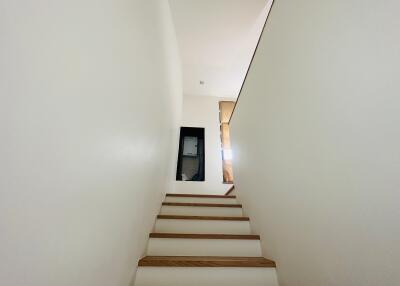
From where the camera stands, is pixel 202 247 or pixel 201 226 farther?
pixel 201 226

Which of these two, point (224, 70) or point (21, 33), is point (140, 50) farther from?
point (224, 70)

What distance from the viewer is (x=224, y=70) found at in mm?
4391

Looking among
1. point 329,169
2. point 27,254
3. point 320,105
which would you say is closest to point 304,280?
point 329,169

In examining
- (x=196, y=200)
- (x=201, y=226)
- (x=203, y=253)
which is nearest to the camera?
(x=203, y=253)

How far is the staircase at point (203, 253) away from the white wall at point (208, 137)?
174cm

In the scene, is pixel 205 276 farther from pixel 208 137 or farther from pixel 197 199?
pixel 208 137

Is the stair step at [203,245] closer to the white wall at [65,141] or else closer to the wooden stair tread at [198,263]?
the wooden stair tread at [198,263]

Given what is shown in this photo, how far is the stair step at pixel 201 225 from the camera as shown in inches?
76.6

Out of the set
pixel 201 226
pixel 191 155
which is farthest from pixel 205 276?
pixel 191 155

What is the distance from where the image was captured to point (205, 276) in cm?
137

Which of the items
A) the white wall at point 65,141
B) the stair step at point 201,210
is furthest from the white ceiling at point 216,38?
the stair step at point 201,210

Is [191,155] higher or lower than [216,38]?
lower

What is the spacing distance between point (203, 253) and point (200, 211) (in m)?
0.64

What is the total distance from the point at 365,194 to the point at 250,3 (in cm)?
320
